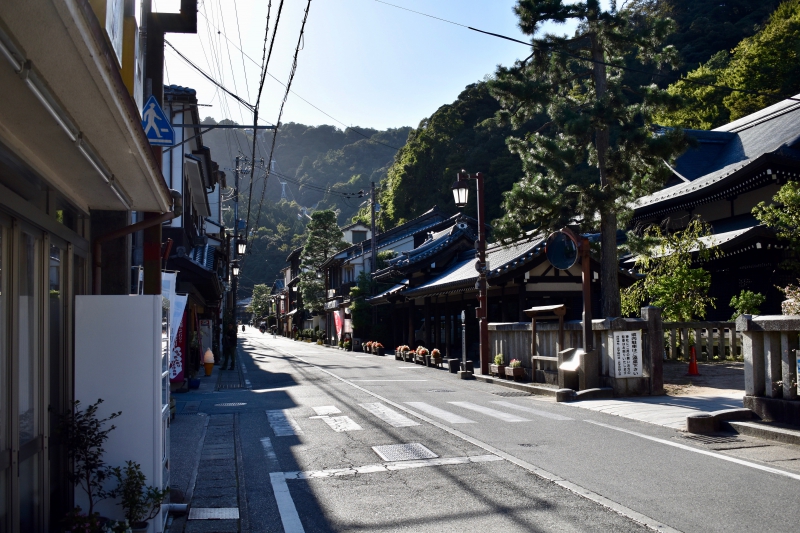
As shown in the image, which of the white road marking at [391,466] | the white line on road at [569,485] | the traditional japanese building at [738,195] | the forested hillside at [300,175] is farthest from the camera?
the forested hillside at [300,175]

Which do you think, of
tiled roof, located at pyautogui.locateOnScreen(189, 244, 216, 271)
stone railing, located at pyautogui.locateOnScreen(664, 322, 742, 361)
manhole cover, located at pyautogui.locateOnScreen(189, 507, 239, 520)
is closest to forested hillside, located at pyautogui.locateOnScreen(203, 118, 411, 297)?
tiled roof, located at pyautogui.locateOnScreen(189, 244, 216, 271)

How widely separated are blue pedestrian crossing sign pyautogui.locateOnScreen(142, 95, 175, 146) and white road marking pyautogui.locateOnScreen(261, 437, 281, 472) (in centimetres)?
387

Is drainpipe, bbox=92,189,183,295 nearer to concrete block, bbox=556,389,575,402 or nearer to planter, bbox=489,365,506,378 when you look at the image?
concrete block, bbox=556,389,575,402

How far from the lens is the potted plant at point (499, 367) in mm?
18344

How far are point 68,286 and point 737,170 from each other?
2079 cm

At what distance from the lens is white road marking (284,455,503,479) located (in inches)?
285

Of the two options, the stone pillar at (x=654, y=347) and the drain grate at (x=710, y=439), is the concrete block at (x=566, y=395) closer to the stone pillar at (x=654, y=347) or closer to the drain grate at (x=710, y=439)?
the stone pillar at (x=654, y=347)

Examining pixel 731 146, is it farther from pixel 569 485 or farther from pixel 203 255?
pixel 569 485

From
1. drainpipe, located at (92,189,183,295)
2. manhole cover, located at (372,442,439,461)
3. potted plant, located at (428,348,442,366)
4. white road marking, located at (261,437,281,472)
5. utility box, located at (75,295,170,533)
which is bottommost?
potted plant, located at (428,348,442,366)

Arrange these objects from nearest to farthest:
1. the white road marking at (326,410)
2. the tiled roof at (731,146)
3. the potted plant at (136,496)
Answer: the potted plant at (136,496) → the white road marking at (326,410) → the tiled roof at (731,146)

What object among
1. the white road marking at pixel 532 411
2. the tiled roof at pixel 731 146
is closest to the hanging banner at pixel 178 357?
the white road marking at pixel 532 411

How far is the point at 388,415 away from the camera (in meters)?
11.4

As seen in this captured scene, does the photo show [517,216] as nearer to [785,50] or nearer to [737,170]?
[737,170]

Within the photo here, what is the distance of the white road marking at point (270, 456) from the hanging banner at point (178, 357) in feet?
21.6
